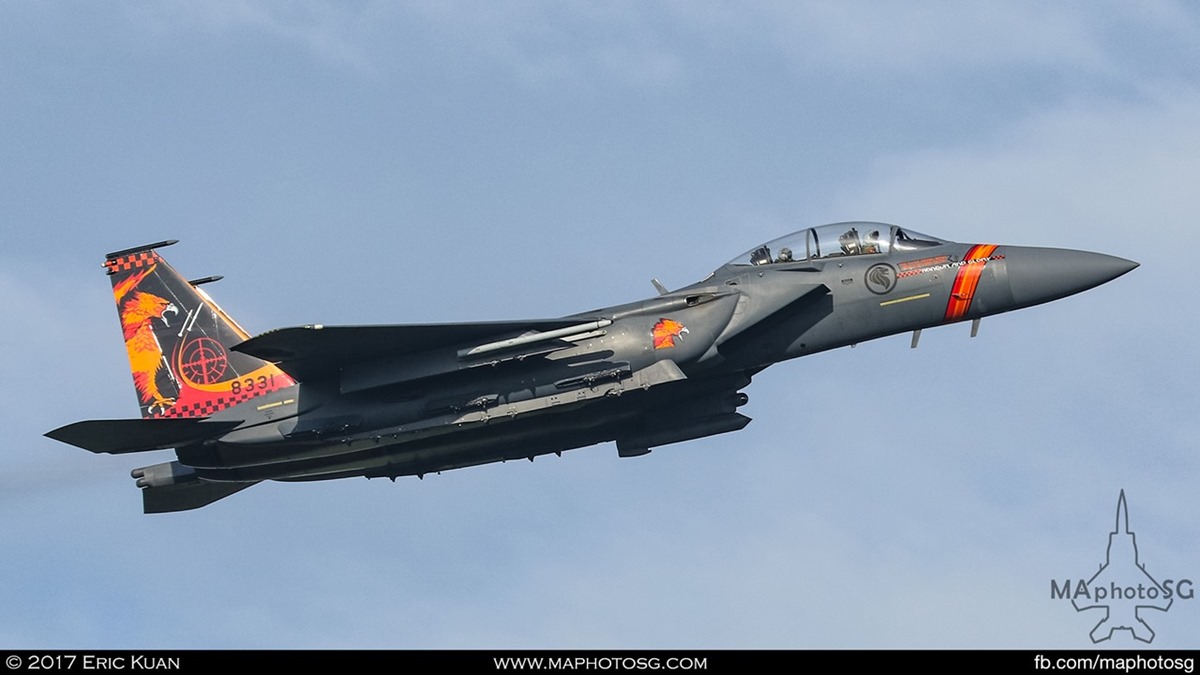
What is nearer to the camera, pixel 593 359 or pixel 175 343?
pixel 593 359

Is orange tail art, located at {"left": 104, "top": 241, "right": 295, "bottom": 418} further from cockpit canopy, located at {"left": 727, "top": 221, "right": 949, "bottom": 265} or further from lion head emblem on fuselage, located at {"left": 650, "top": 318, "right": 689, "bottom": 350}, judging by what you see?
cockpit canopy, located at {"left": 727, "top": 221, "right": 949, "bottom": 265}

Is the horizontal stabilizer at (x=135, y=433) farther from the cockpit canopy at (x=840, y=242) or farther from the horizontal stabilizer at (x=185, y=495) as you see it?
the cockpit canopy at (x=840, y=242)

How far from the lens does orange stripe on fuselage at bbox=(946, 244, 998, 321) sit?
24.6m

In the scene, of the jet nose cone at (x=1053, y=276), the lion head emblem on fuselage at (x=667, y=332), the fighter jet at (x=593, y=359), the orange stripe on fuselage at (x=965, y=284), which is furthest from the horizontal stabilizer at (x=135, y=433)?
the jet nose cone at (x=1053, y=276)

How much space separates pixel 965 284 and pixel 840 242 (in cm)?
186

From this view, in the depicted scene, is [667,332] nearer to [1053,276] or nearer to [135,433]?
[1053,276]

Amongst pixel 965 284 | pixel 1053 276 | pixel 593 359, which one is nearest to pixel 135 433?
pixel 593 359

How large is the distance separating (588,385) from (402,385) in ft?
8.68

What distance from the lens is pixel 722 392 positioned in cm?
2584

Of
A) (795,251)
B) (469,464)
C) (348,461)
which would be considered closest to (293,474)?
(348,461)

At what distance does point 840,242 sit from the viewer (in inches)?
989

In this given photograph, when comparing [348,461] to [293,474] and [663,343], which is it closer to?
[293,474]

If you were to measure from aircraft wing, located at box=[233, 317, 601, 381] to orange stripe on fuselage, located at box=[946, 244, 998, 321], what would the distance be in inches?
196
